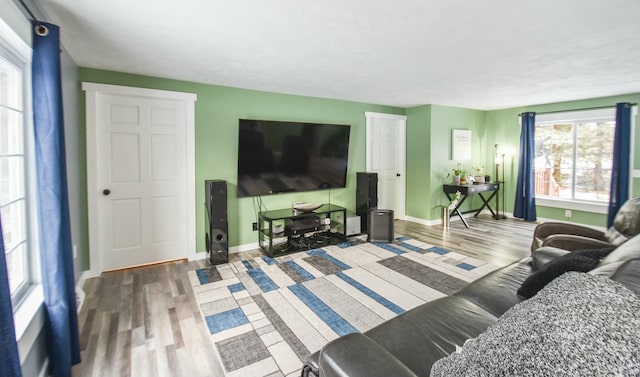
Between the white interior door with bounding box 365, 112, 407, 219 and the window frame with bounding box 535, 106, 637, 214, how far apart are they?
2534 mm

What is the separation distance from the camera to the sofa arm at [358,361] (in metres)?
0.99

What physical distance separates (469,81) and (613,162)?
119 inches

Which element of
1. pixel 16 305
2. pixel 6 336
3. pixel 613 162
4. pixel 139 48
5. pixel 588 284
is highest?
pixel 139 48

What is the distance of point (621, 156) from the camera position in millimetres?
4648

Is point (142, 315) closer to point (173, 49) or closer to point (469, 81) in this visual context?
point (173, 49)

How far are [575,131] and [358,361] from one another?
20.6 feet

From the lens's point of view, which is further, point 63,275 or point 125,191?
point 125,191

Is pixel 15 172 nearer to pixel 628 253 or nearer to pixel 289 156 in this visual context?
pixel 289 156

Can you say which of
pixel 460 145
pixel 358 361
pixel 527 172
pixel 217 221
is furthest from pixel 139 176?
pixel 527 172

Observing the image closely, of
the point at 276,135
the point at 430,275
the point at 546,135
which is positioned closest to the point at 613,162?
the point at 546,135

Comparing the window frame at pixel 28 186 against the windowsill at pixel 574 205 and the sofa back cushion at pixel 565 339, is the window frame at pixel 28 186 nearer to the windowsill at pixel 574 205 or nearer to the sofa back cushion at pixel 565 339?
the sofa back cushion at pixel 565 339

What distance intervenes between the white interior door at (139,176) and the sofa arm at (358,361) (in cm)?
312

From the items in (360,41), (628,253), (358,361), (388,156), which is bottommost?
(358,361)

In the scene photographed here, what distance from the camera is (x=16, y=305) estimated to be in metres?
1.73
